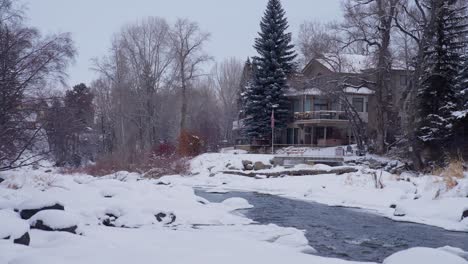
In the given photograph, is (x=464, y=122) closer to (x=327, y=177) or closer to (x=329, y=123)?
(x=327, y=177)

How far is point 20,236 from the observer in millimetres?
7617

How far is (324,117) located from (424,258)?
36069mm

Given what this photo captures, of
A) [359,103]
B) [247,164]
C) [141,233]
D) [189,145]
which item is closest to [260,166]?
[247,164]

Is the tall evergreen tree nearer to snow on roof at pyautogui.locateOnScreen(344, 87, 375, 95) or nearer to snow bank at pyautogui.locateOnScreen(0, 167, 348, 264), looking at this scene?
snow on roof at pyautogui.locateOnScreen(344, 87, 375, 95)

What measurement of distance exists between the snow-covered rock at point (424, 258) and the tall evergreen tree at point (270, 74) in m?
33.7

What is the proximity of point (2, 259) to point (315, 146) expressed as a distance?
3753 centimetres

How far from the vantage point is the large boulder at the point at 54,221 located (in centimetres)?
885

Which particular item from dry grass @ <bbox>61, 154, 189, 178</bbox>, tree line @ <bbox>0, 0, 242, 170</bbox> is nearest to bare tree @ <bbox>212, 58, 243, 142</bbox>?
tree line @ <bbox>0, 0, 242, 170</bbox>

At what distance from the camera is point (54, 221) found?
29.2 feet

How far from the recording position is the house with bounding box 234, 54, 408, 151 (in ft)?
128

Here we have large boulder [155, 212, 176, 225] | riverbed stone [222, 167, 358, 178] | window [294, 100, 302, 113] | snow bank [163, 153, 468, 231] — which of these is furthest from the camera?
window [294, 100, 302, 113]

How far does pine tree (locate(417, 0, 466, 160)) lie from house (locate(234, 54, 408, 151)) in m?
7.11

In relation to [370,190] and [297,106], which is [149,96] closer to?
[297,106]

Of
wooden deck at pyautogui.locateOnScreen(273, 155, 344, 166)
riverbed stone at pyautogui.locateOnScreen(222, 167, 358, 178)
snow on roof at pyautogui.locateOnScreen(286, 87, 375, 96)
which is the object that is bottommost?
riverbed stone at pyautogui.locateOnScreen(222, 167, 358, 178)
